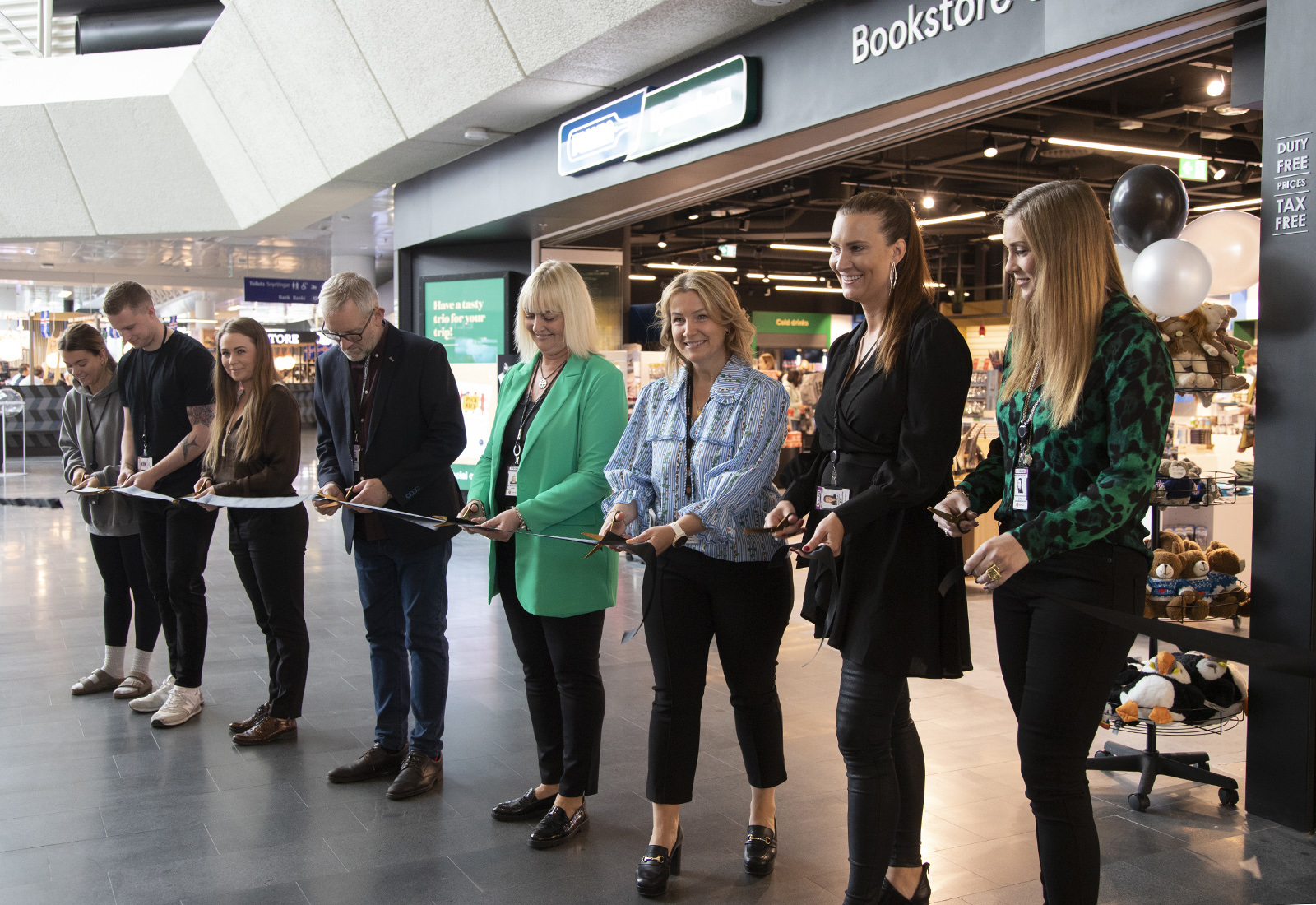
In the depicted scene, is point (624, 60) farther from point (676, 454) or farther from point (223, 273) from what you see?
point (223, 273)

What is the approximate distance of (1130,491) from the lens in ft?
6.28

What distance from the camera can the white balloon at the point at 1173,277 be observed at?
11.2ft

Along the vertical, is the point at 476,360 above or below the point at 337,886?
above

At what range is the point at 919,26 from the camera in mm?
4234

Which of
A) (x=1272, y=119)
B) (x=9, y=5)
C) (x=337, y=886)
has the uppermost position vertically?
(x=9, y=5)

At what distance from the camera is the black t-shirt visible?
4285 mm

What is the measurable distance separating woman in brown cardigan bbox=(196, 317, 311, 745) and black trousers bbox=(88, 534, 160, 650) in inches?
30.4

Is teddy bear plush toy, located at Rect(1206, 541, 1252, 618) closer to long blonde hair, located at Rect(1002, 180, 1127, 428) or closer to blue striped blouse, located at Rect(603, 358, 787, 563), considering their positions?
blue striped blouse, located at Rect(603, 358, 787, 563)

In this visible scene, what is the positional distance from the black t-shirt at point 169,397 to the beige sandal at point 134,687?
0.92m

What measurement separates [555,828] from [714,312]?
152cm

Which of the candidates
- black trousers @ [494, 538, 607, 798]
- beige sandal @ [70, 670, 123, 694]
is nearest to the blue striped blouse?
black trousers @ [494, 538, 607, 798]

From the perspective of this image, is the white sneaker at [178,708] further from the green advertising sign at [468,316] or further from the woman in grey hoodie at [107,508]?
the green advertising sign at [468,316]

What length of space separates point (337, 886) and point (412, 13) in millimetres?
5773

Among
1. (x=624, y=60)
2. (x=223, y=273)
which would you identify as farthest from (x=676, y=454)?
(x=223, y=273)
